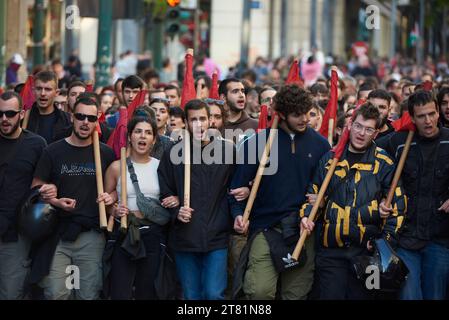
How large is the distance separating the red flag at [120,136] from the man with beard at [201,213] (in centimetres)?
40

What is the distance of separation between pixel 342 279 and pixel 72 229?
6.98 feet

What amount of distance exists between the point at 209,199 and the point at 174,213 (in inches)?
11.4

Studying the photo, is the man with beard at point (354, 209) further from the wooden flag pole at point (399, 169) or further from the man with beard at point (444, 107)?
the man with beard at point (444, 107)

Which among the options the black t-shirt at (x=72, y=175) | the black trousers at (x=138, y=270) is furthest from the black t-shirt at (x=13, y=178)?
the black trousers at (x=138, y=270)

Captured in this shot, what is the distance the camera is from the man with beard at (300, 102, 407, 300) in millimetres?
9273

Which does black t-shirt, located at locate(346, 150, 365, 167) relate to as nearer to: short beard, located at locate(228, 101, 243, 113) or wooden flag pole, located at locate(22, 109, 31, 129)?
short beard, located at locate(228, 101, 243, 113)

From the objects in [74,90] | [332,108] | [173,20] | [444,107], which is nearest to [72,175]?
[332,108]

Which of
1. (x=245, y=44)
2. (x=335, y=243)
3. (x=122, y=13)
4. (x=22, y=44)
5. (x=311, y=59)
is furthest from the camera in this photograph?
(x=245, y=44)

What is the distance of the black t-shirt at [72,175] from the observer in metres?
9.81

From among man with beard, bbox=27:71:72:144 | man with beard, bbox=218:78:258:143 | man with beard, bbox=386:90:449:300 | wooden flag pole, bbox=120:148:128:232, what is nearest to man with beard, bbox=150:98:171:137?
man with beard, bbox=218:78:258:143

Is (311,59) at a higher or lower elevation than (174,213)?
higher

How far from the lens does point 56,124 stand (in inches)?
448
